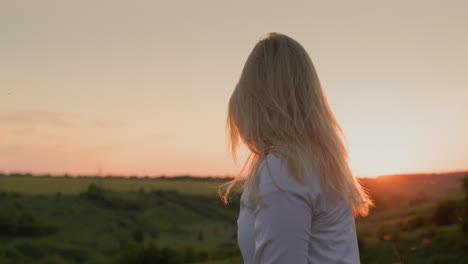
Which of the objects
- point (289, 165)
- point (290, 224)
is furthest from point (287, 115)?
point (290, 224)

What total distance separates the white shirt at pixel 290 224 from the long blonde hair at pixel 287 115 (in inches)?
2.7

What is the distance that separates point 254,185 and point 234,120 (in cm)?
38

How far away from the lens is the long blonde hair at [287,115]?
2039 mm

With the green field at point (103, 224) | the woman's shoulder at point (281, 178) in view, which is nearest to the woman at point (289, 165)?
the woman's shoulder at point (281, 178)

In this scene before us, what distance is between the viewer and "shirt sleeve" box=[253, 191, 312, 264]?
1.83 meters

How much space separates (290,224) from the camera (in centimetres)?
184

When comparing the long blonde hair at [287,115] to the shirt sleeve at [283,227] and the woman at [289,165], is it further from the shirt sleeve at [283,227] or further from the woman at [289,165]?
the shirt sleeve at [283,227]

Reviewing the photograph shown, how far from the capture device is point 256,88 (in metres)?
2.12

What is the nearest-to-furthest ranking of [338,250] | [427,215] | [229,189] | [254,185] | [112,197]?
[254,185], [338,250], [229,189], [427,215], [112,197]

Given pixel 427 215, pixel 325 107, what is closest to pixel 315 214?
pixel 325 107

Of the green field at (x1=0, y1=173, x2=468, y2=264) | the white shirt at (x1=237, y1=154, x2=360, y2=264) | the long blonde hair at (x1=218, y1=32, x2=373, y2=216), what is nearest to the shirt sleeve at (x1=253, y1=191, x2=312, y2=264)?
the white shirt at (x1=237, y1=154, x2=360, y2=264)

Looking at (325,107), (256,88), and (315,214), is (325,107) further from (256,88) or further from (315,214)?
(315,214)

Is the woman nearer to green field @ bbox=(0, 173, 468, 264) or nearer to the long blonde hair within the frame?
the long blonde hair

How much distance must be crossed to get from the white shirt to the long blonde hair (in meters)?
0.07
